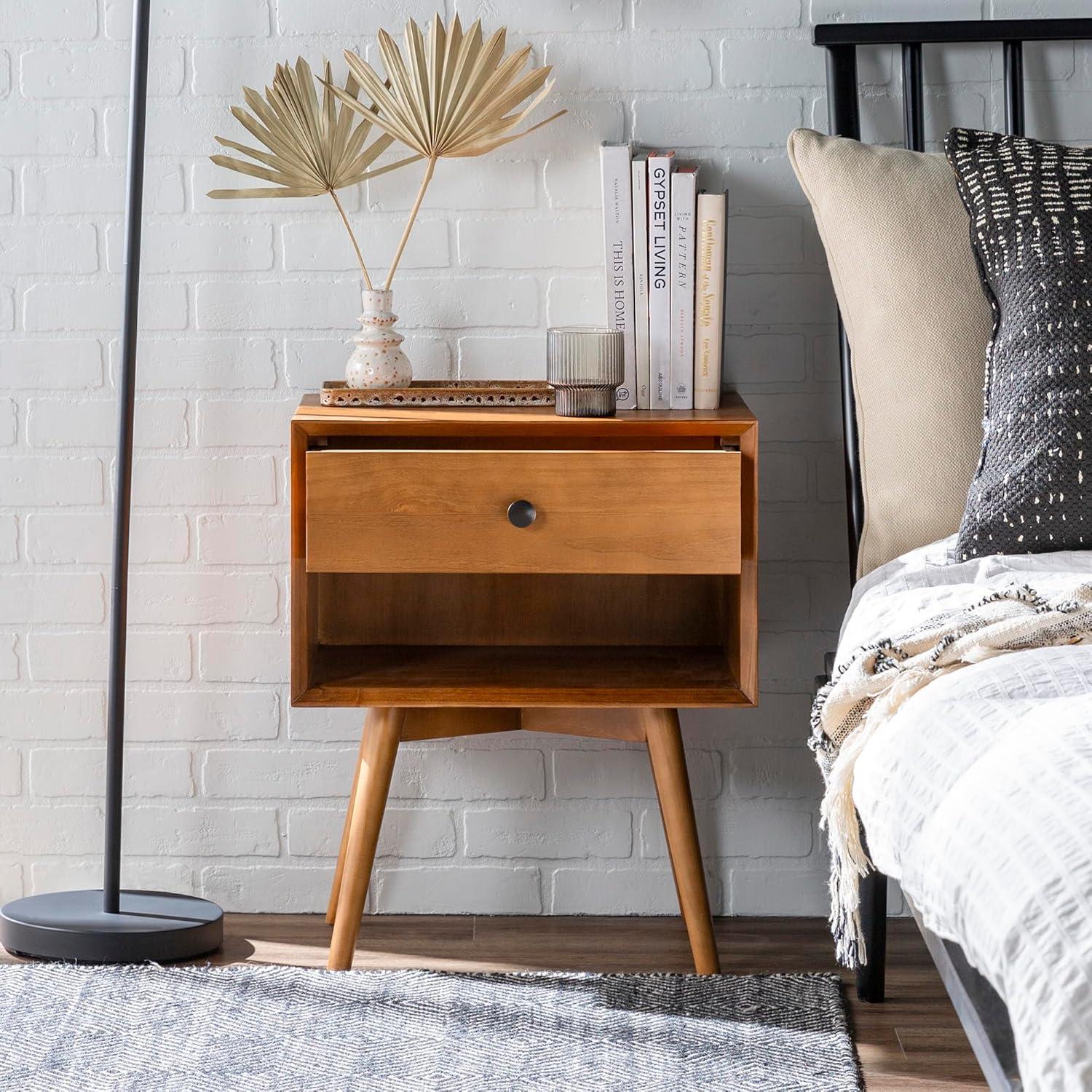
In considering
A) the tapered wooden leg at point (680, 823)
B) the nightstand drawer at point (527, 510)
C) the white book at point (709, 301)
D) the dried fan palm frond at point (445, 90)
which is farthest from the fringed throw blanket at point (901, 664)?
the dried fan palm frond at point (445, 90)

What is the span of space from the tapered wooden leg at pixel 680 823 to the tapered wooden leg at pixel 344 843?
0.35m

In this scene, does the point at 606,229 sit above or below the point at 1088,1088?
above

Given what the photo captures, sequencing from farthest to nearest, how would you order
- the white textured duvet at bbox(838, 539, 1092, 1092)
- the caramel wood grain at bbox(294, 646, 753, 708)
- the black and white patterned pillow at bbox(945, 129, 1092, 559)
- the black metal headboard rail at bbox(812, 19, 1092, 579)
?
the black metal headboard rail at bbox(812, 19, 1092, 579)
the caramel wood grain at bbox(294, 646, 753, 708)
the black and white patterned pillow at bbox(945, 129, 1092, 559)
the white textured duvet at bbox(838, 539, 1092, 1092)

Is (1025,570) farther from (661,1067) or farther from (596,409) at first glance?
(661,1067)

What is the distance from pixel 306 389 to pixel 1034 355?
36.7 inches

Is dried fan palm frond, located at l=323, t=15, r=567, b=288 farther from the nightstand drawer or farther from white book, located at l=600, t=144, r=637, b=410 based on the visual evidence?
the nightstand drawer

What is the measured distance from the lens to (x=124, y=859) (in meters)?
1.76

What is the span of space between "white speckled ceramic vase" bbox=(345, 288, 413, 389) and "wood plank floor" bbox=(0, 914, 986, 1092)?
73 cm

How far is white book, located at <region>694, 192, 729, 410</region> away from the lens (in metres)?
1.48

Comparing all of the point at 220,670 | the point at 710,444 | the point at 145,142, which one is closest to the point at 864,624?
the point at 710,444

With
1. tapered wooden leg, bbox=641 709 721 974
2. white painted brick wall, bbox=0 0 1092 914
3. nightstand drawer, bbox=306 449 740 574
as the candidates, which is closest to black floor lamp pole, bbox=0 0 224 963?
white painted brick wall, bbox=0 0 1092 914

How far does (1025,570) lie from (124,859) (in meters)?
1.27

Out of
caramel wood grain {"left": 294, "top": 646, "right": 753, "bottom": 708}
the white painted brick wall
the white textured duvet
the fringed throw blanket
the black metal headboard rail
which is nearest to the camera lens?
the white textured duvet

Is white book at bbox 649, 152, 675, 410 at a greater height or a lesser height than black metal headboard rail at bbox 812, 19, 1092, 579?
lesser
